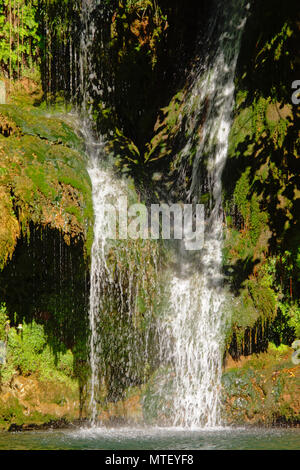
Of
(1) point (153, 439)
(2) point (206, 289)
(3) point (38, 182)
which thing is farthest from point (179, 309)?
(3) point (38, 182)

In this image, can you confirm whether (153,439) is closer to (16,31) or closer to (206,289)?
(206,289)

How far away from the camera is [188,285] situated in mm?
9125

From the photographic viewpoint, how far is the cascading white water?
28.4ft

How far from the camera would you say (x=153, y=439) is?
704 centimetres

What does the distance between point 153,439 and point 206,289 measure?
263 centimetres

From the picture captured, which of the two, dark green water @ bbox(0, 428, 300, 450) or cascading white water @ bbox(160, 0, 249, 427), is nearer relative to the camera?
dark green water @ bbox(0, 428, 300, 450)

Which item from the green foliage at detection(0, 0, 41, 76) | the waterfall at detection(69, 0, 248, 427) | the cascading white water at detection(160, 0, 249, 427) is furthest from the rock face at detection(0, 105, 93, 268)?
the green foliage at detection(0, 0, 41, 76)

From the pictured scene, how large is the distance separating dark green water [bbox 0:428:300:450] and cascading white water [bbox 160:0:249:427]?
73 cm

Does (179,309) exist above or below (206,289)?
below

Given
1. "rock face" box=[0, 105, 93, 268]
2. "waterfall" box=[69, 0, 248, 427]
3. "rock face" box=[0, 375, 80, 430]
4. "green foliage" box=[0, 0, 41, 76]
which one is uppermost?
"green foliage" box=[0, 0, 41, 76]

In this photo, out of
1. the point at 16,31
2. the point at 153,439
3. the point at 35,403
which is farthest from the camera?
the point at 16,31

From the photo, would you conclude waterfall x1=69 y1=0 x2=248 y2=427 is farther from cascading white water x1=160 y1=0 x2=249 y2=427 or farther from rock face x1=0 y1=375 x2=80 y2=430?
rock face x1=0 y1=375 x2=80 y2=430

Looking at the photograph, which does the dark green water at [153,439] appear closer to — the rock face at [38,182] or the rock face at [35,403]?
the rock face at [35,403]

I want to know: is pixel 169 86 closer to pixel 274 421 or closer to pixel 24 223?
pixel 24 223
